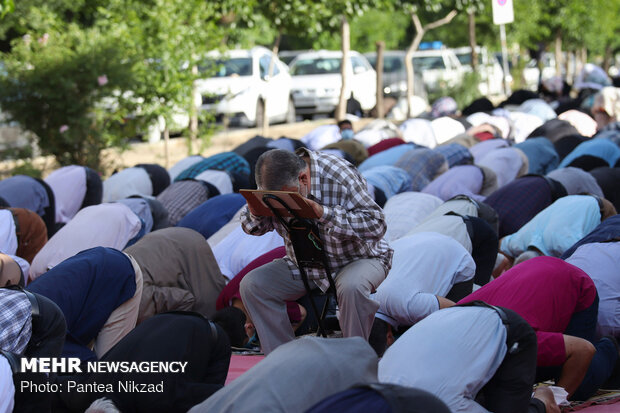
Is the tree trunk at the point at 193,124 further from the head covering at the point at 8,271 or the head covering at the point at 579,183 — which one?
the head covering at the point at 8,271

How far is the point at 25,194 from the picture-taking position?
7.30 meters

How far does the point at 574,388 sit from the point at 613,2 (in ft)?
88.7

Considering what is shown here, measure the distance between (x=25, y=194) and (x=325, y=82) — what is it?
37.7 ft

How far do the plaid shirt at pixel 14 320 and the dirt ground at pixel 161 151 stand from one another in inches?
276

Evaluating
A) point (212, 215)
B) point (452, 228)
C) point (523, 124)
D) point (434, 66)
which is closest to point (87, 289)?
point (452, 228)

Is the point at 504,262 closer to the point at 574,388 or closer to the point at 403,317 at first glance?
the point at 403,317

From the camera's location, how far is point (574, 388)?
13.6 feet

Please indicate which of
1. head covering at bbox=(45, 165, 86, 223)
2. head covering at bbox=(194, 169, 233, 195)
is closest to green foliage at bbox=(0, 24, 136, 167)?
head covering at bbox=(45, 165, 86, 223)

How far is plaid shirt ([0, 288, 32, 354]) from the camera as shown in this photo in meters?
3.74

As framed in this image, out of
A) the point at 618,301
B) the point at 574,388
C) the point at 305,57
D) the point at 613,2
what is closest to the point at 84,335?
the point at 574,388

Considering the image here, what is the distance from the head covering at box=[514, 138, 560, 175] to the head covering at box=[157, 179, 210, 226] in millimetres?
3395

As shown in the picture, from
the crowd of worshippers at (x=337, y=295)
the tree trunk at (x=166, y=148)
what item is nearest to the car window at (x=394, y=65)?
the tree trunk at (x=166, y=148)

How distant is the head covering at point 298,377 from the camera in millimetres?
2822

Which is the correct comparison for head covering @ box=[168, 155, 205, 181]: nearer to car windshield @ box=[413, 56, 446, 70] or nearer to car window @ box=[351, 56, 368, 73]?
car window @ box=[351, 56, 368, 73]
